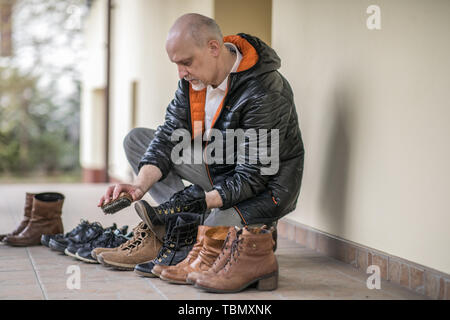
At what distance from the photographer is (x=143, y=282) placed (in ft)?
7.44

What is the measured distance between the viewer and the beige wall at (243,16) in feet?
14.1

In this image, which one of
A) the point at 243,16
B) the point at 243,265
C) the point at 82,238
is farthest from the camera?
the point at 243,16

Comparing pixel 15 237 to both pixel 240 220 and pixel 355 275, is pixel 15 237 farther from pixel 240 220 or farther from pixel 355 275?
pixel 355 275

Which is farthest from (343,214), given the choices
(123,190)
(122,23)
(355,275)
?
(122,23)

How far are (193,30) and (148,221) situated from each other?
2.65ft

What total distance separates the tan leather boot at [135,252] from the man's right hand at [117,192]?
5.7 inches

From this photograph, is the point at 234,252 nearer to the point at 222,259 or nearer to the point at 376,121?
the point at 222,259

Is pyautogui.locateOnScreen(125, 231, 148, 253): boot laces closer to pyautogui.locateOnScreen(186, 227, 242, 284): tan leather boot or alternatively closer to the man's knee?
pyautogui.locateOnScreen(186, 227, 242, 284): tan leather boot

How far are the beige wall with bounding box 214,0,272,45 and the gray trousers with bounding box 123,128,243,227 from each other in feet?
5.26

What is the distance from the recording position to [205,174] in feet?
9.28
